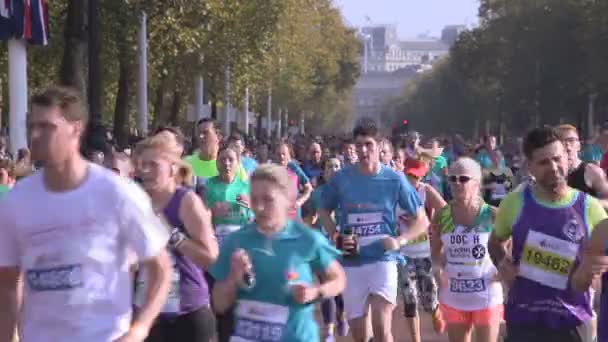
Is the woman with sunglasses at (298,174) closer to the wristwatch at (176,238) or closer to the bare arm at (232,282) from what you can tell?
the wristwatch at (176,238)

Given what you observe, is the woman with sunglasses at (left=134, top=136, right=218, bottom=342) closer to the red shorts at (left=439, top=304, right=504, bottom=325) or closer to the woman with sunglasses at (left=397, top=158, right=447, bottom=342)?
the red shorts at (left=439, top=304, right=504, bottom=325)

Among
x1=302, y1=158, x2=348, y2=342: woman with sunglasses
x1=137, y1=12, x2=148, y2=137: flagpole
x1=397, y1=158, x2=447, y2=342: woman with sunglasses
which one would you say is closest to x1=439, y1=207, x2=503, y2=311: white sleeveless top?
x1=397, y1=158, x2=447, y2=342: woman with sunglasses

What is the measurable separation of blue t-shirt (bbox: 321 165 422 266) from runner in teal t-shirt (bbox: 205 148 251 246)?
115cm

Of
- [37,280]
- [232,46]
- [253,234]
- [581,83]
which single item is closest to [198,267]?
[253,234]

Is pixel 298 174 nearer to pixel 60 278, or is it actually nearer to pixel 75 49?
pixel 75 49

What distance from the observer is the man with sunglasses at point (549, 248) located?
7254 mm

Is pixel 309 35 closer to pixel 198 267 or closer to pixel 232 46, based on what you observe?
pixel 232 46

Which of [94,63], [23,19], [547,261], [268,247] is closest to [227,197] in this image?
[547,261]

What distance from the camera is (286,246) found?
21.3 ft

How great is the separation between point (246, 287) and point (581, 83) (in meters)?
52.0

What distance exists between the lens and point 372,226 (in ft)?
34.3

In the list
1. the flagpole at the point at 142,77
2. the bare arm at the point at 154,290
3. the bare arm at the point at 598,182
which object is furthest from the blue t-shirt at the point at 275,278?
the flagpole at the point at 142,77

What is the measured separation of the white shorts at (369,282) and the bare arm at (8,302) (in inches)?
195

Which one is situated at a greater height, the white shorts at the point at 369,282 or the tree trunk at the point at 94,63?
the tree trunk at the point at 94,63
